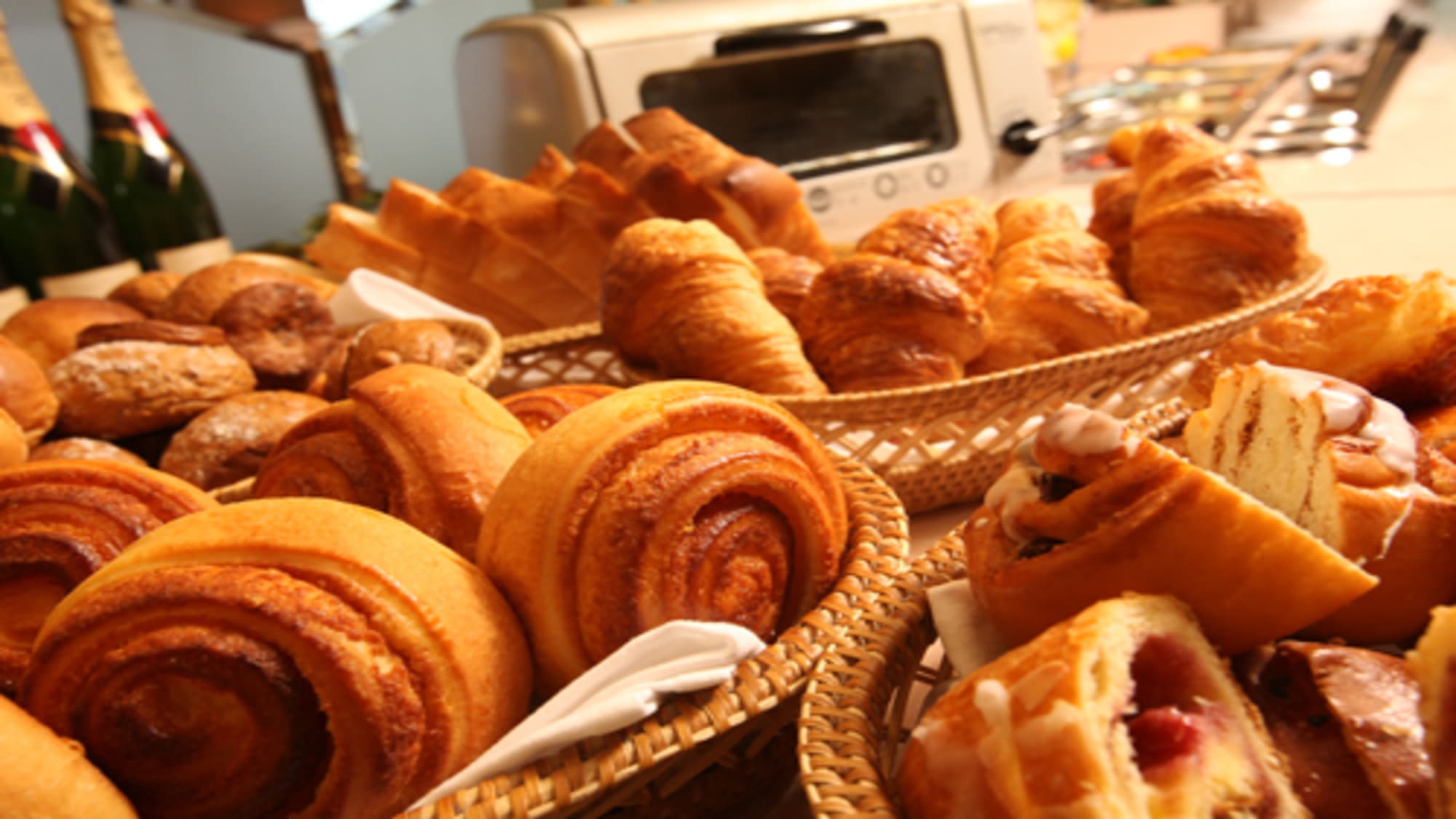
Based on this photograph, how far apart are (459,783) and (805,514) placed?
292 millimetres

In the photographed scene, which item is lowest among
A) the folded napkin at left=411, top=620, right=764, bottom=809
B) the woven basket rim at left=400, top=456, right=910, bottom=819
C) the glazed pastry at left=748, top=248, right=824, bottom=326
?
the woven basket rim at left=400, top=456, right=910, bottom=819

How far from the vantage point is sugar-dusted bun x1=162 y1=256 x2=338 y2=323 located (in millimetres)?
1241

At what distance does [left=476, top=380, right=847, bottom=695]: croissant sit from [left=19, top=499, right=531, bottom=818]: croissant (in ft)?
0.27

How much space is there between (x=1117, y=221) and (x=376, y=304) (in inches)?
41.2

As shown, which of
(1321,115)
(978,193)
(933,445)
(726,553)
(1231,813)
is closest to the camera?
(1231,813)

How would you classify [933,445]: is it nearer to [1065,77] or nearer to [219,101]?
[219,101]

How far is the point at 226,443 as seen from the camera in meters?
1.00

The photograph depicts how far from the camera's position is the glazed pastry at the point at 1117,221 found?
4.58 ft

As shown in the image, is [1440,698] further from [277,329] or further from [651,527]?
[277,329]

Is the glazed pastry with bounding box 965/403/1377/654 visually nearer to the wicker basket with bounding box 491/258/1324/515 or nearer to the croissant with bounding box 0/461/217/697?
the wicker basket with bounding box 491/258/1324/515

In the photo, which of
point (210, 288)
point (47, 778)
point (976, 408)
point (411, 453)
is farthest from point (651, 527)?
point (210, 288)

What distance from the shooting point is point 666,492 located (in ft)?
2.11

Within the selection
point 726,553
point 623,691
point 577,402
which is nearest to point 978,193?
point 577,402

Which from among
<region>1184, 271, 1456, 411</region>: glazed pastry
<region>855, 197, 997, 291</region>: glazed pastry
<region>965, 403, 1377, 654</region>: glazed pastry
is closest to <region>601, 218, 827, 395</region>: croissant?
<region>855, 197, 997, 291</region>: glazed pastry
